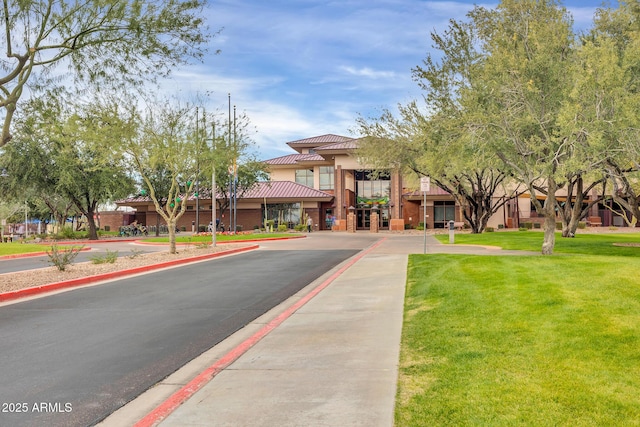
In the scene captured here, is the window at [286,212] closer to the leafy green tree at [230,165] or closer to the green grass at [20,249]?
the leafy green tree at [230,165]

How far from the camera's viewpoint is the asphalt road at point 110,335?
5.16m

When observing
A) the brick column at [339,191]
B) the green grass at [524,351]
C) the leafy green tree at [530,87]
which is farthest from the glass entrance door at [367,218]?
the green grass at [524,351]

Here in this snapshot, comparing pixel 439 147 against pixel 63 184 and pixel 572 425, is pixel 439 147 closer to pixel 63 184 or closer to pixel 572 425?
pixel 572 425

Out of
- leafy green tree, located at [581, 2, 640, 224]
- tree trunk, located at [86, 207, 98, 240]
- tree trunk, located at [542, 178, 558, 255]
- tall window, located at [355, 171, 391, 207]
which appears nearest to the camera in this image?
leafy green tree, located at [581, 2, 640, 224]

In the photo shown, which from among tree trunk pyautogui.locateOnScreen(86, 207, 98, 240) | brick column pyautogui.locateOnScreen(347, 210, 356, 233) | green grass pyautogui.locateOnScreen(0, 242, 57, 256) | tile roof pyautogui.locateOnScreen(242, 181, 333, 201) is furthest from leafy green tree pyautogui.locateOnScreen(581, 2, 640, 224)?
tree trunk pyautogui.locateOnScreen(86, 207, 98, 240)

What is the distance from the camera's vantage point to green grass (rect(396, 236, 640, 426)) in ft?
14.3

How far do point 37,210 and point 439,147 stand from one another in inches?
2600

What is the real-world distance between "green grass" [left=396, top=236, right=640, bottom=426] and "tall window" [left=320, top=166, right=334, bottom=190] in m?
48.4

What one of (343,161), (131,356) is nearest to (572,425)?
(131,356)

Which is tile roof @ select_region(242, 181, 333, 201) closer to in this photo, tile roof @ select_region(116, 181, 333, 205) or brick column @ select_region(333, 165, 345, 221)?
tile roof @ select_region(116, 181, 333, 205)

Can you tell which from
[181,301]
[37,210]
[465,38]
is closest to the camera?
[181,301]

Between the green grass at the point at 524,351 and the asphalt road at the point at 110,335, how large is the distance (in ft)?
9.35

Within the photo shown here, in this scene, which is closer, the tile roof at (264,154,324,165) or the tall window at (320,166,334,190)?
the tall window at (320,166,334,190)

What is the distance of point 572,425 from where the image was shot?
4.04 m
